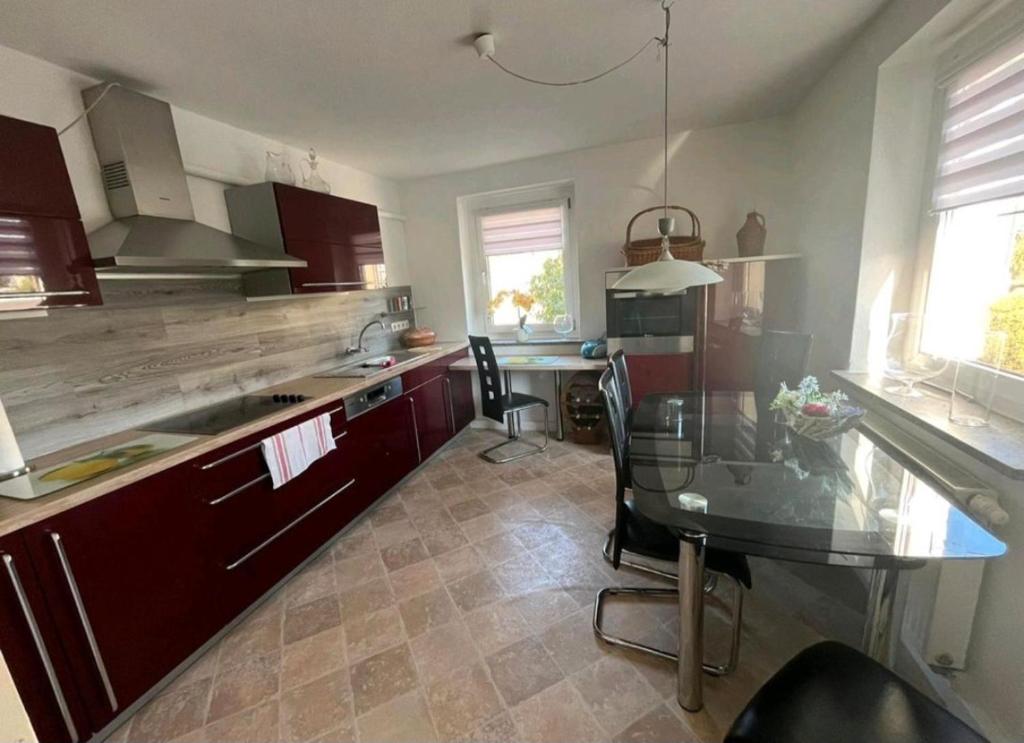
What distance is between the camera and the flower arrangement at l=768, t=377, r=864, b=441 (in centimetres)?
149

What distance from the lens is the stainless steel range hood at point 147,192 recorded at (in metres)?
1.72

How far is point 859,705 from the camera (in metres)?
0.91

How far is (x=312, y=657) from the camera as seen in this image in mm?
1644

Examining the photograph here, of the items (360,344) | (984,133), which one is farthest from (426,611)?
(984,133)

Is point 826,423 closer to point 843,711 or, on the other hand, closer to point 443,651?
point 843,711

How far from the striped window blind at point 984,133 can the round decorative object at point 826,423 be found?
831 mm

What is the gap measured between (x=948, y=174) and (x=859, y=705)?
77.0 inches

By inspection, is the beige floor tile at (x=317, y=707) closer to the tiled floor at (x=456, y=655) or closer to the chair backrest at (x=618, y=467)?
the tiled floor at (x=456, y=655)

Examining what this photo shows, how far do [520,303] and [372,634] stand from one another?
2.76 m

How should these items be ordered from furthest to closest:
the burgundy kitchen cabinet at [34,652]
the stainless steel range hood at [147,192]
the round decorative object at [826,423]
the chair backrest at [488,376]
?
1. the chair backrest at [488,376]
2. the stainless steel range hood at [147,192]
3. the round decorative object at [826,423]
4. the burgundy kitchen cabinet at [34,652]

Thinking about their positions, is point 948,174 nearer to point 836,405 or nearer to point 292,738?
point 836,405

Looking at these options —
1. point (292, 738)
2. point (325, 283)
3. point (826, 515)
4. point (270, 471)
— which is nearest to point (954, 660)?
point (826, 515)

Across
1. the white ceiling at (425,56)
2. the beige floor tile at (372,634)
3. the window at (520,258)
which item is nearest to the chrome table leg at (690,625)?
the beige floor tile at (372,634)

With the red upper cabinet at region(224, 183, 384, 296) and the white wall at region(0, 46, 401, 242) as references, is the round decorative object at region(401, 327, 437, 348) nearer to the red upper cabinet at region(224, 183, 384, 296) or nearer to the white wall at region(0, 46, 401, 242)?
the red upper cabinet at region(224, 183, 384, 296)
